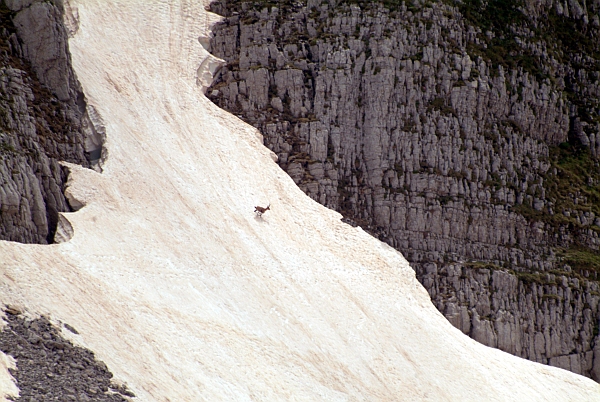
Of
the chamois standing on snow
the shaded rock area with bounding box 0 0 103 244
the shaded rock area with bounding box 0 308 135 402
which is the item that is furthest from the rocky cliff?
the shaded rock area with bounding box 0 308 135 402

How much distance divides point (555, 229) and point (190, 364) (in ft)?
97.5

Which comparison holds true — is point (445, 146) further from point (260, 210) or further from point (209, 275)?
point (209, 275)

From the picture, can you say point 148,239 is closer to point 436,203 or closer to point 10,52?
point 10,52

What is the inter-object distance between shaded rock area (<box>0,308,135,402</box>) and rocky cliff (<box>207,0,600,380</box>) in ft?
79.6

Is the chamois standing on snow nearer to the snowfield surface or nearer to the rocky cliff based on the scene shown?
the snowfield surface

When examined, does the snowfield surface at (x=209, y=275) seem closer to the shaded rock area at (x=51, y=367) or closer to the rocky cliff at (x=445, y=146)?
the shaded rock area at (x=51, y=367)

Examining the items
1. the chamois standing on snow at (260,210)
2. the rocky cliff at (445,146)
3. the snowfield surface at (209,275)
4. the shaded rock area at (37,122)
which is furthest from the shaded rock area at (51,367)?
the rocky cliff at (445,146)

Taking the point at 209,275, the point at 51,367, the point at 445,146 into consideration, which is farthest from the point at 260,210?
the point at 51,367

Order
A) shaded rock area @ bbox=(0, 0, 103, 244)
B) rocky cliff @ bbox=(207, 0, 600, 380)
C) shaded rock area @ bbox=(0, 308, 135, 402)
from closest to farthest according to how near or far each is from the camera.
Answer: shaded rock area @ bbox=(0, 308, 135, 402) → shaded rock area @ bbox=(0, 0, 103, 244) → rocky cliff @ bbox=(207, 0, 600, 380)

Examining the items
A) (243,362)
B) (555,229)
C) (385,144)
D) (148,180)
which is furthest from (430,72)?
(243,362)

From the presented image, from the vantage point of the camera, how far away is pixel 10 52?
184 ft

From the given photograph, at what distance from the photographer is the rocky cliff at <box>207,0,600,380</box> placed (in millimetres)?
64875

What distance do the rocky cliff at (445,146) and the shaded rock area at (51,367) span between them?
2426 cm

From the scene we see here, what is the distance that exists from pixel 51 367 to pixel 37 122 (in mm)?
16759
